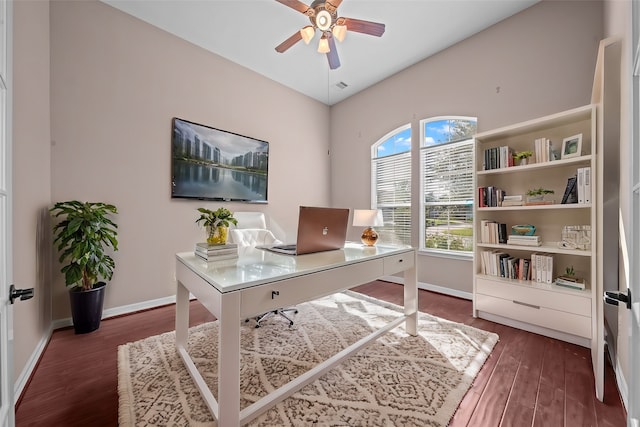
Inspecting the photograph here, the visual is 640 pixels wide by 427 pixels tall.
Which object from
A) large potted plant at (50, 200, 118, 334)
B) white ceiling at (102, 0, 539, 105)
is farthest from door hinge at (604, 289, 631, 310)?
large potted plant at (50, 200, 118, 334)

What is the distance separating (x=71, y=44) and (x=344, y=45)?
9.16ft

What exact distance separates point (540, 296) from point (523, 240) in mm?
505

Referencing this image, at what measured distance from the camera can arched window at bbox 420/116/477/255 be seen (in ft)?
10.4

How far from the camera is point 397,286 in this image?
3658mm

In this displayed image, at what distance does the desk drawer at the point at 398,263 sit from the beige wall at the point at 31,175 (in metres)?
2.33

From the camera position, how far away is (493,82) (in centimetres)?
286

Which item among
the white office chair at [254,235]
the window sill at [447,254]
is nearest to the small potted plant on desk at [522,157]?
the window sill at [447,254]

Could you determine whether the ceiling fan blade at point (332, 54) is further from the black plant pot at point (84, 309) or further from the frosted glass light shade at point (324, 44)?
the black plant pot at point (84, 309)

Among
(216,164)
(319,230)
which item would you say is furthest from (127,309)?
(319,230)

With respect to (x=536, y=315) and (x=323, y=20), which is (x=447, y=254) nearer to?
(x=536, y=315)

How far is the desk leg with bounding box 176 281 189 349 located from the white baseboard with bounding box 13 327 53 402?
0.76m

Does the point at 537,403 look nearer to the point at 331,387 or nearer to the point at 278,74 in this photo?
the point at 331,387

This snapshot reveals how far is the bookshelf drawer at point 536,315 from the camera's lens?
6.48 ft

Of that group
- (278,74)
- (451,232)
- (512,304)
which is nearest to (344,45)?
(278,74)
